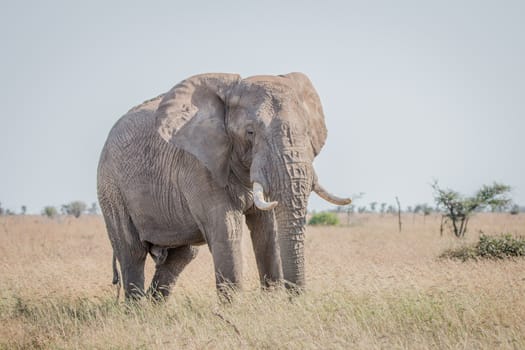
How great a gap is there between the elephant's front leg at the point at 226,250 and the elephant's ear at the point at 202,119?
1.28 feet

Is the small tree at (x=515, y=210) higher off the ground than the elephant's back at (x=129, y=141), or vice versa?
the elephant's back at (x=129, y=141)

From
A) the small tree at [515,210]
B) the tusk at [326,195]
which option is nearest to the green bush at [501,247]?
the tusk at [326,195]

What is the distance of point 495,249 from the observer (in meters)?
14.0

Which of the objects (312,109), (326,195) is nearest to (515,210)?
(312,109)

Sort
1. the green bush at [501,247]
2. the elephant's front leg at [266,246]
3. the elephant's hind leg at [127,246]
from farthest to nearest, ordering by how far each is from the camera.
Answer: the green bush at [501,247] → the elephant's hind leg at [127,246] → the elephant's front leg at [266,246]

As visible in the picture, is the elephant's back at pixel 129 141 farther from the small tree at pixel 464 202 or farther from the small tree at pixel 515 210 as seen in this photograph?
the small tree at pixel 515 210

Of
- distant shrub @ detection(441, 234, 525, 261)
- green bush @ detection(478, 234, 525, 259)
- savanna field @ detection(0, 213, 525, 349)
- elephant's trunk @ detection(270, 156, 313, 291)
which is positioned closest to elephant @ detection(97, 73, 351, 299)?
elephant's trunk @ detection(270, 156, 313, 291)

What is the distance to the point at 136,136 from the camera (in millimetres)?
8797

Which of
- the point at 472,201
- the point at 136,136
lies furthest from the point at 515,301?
the point at 472,201

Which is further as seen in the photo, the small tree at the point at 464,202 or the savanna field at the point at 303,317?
the small tree at the point at 464,202

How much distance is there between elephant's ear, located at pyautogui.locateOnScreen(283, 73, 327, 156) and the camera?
23.7 feet

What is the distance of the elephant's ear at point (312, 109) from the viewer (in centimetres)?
723

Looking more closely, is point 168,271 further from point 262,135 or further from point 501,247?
point 501,247

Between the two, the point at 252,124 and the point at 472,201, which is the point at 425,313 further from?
the point at 472,201
